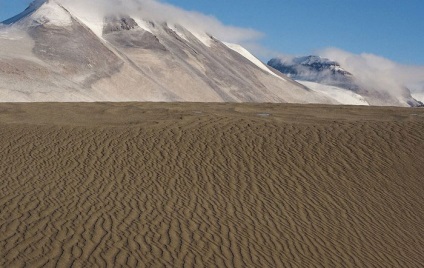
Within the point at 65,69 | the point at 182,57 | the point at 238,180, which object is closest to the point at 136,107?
the point at 238,180

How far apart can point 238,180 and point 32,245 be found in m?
6.69

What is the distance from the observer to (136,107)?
28922 mm

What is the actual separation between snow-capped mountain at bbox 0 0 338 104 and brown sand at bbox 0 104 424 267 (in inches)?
1573

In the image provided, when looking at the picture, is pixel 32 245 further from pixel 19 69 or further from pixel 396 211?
pixel 19 69

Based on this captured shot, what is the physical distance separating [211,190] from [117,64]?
242 ft

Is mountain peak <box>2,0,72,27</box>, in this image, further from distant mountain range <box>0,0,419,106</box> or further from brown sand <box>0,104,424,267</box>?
brown sand <box>0,104,424,267</box>

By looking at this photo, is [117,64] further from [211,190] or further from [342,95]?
[342,95]

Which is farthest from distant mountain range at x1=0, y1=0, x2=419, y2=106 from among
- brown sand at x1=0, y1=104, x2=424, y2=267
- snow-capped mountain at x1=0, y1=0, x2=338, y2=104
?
brown sand at x1=0, y1=104, x2=424, y2=267

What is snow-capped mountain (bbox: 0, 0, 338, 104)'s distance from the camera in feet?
231

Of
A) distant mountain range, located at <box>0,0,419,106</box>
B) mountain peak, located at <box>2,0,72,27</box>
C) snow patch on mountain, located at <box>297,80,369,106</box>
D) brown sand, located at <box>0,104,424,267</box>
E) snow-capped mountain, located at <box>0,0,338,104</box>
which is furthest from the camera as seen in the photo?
snow patch on mountain, located at <box>297,80,369,106</box>

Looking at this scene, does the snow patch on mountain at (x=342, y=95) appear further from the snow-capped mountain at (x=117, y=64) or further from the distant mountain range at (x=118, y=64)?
the snow-capped mountain at (x=117, y=64)

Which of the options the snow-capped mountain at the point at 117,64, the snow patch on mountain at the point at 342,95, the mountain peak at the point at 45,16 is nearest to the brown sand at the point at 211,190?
the snow-capped mountain at the point at 117,64

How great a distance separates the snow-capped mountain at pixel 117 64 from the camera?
7050cm

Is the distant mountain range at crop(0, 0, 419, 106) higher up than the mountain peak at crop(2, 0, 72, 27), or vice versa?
the mountain peak at crop(2, 0, 72, 27)
